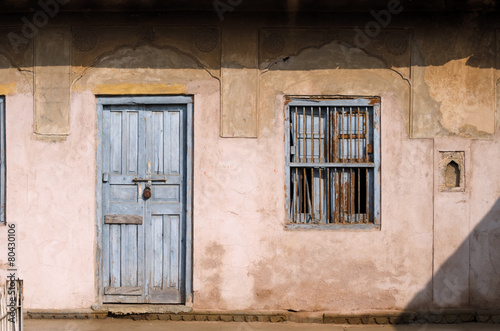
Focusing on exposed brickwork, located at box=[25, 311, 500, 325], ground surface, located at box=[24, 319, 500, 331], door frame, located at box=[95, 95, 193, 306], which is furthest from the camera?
door frame, located at box=[95, 95, 193, 306]

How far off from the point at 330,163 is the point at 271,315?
174 centimetres

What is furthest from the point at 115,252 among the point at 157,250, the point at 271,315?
the point at 271,315

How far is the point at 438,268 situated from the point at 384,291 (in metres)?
0.63

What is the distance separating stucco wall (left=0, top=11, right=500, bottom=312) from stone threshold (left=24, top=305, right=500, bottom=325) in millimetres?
94

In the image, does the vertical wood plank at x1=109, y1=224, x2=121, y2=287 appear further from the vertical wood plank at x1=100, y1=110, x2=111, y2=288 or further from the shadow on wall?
the shadow on wall

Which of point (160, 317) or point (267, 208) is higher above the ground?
point (267, 208)

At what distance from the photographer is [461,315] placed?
6.33 m

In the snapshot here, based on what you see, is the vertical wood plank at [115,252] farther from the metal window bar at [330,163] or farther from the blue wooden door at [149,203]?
the metal window bar at [330,163]

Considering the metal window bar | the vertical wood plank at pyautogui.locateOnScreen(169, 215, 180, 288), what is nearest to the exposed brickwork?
the vertical wood plank at pyautogui.locateOnScreen(169, 215, 180, 288)

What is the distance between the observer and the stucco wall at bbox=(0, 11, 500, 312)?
6383 mm

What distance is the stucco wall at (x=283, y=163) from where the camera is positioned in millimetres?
6383

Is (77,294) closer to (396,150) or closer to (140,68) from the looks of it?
(140,68)

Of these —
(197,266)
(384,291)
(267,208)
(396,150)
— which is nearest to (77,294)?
(197,266)

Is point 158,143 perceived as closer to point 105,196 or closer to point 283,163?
point 105,196
